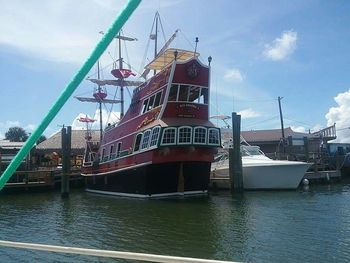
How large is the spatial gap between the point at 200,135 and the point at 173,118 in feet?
6.30

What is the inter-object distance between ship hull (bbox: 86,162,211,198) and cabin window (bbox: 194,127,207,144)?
4.97 feet

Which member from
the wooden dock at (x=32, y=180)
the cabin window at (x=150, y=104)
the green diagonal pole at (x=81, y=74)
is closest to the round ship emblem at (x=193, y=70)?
the cabin window at (x=150, y=104)

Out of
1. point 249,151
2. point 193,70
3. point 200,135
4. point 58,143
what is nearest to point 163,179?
point 200,135

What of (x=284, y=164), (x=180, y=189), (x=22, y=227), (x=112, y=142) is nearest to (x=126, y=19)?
(x=22, y=227)

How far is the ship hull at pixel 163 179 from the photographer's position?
2538 cm

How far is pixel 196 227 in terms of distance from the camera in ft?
52.4

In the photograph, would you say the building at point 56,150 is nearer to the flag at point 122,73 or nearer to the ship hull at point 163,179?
the flag at point 122,73

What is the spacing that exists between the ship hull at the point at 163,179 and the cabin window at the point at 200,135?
1516 millimetres

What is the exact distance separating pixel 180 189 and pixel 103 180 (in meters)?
7.64

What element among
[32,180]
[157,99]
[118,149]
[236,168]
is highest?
[157,99]

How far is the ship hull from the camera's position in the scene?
25375mm

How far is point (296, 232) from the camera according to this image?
1450 centimetres

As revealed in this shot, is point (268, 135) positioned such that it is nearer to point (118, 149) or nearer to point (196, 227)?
point (118, 149)

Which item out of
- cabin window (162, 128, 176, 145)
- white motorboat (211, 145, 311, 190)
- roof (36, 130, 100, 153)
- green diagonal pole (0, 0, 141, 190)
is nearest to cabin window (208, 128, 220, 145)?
cabin window (162, 128, 176, 145)
